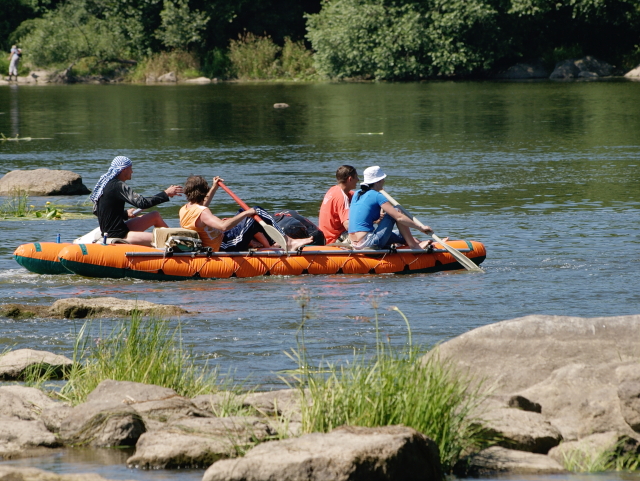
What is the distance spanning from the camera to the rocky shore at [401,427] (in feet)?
15.2

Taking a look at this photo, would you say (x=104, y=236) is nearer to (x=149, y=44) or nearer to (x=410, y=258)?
(x=410, y=258)

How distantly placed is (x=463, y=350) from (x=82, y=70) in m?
53.7

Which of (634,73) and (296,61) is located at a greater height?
(296,61)

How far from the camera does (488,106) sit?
110 ft

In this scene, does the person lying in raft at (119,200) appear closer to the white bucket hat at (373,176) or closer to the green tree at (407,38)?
the white bucket hat at (373,176)

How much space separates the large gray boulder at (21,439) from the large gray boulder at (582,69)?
151 ft

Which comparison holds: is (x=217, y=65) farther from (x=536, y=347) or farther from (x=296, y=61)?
(x=536, y=347)

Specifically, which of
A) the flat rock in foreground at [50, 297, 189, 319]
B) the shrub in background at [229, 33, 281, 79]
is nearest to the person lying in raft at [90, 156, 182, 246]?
the flat rock in foreground at [50, 297, 189, 319]

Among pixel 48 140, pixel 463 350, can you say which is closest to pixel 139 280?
pixel 463 350

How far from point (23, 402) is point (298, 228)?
5631 millimetres

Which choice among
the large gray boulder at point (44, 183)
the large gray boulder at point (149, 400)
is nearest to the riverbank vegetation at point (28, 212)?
the large gray boulder at point (44, 183)

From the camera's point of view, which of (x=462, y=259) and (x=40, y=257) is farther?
(x=462, y=259)

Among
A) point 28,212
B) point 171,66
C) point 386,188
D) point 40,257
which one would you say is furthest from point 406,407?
point 171,66

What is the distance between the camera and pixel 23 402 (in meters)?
5.90
